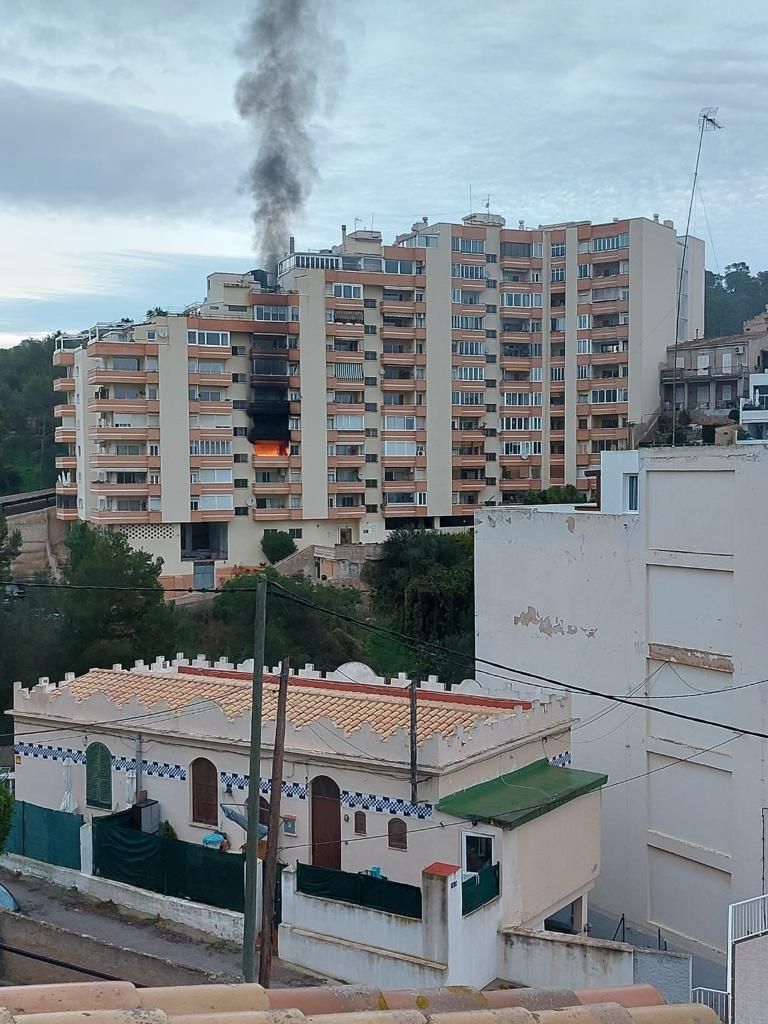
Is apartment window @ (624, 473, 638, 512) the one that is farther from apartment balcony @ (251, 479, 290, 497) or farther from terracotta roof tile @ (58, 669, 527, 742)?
apartment balcony @ (251, 479, 290, 497)

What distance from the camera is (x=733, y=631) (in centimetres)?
2517

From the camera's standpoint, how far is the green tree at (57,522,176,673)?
125 feet

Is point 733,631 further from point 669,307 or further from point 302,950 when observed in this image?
point 669,307

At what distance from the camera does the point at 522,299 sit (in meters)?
75.9

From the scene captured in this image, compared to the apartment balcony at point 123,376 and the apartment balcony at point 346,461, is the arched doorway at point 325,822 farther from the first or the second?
the apartment balcony at point 346,461

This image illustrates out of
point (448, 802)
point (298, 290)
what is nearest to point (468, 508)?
point (298, 290)

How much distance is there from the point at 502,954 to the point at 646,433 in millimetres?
60687

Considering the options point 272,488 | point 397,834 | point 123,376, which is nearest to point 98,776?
point 397,834

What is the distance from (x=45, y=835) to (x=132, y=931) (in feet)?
12.5

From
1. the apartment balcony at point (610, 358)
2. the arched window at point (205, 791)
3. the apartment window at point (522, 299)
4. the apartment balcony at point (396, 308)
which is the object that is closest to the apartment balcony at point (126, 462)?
the apartment balcony at point (396, 308)

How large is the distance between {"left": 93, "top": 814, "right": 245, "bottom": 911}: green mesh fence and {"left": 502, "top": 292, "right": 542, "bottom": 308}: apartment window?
59991mm

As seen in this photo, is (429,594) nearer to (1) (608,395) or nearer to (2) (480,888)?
(1) (608,395)

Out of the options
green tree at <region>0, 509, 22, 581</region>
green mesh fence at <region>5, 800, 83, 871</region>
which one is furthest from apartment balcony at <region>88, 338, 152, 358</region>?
green mesh fence at <region>5, 800, 83, 871</region>

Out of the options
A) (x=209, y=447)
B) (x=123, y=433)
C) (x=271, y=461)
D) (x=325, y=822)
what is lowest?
(x=325, y=822)
